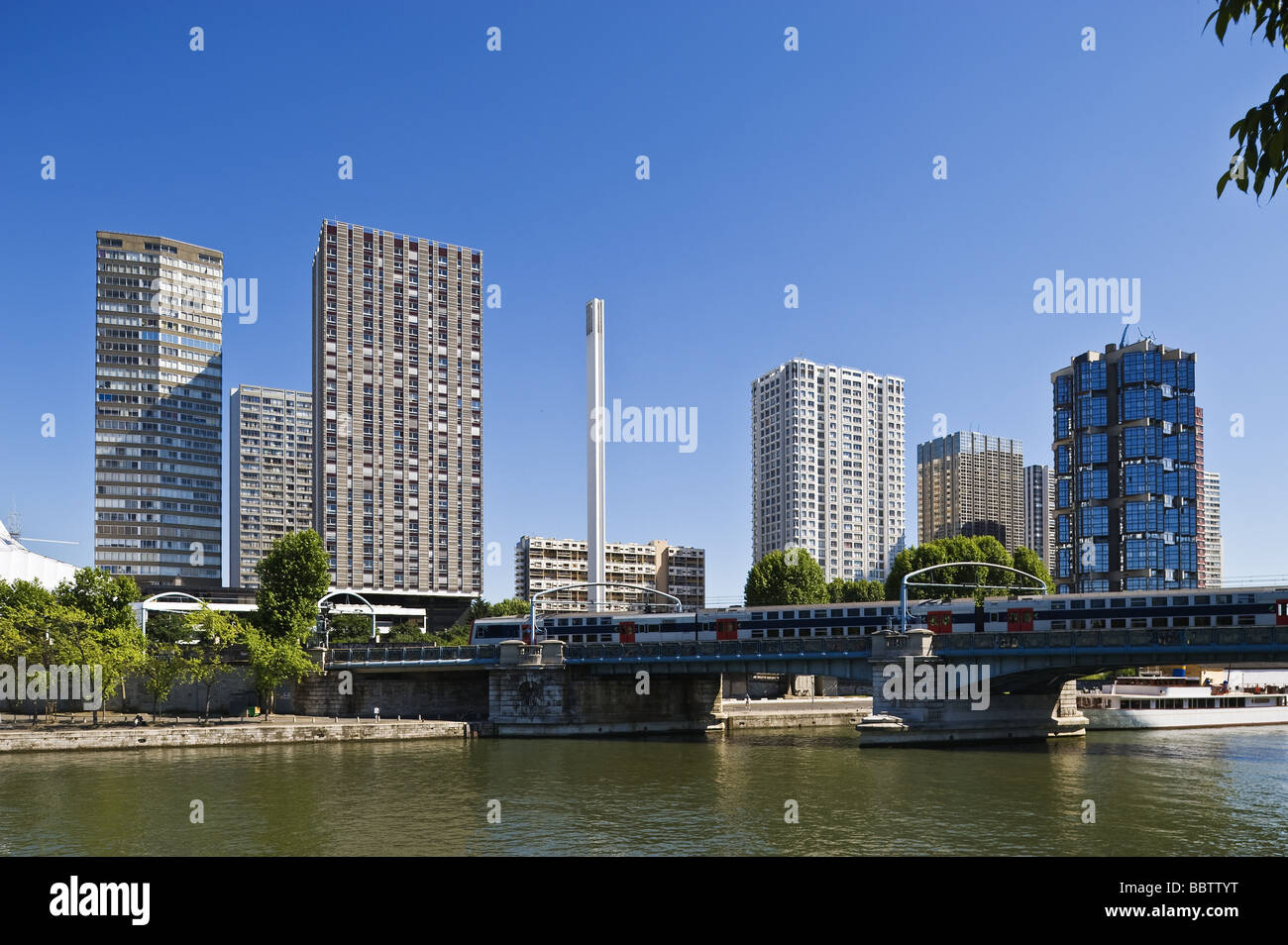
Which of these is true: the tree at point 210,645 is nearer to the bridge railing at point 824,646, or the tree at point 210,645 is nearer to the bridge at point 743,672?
the bridge at point 743,672

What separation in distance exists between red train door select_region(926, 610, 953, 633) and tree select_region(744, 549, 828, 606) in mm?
49859

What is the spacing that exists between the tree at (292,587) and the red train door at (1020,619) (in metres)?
56.9

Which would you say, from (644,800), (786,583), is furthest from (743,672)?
(786,583)

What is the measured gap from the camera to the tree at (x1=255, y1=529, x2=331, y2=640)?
94250 mm

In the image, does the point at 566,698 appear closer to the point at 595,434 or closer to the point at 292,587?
the point at 292,587

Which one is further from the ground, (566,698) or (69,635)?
(69,635)

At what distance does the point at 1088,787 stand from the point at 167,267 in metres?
188

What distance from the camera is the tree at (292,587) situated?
94.2 metres

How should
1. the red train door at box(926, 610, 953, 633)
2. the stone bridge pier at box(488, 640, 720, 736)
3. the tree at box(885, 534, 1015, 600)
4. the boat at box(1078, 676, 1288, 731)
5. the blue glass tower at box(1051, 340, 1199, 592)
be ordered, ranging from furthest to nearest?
the blue glass tower at box(1051, 340, 1199, 592)
the tree at box(885, 534, 1015, 600)
the boat at box(1078, 676, 1288, 731)
the stone bridge pier at box(488, 640, 720, 736)
the red train door at box(926, 610, 953, 633)

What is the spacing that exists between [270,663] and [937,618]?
165ft

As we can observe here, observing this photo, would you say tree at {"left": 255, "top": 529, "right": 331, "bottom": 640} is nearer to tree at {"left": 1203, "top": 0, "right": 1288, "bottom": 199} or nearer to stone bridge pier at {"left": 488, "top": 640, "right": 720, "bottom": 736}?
stone bridge pier at {"left": 488, "top": 640, "right": 720, "bottom": 736}

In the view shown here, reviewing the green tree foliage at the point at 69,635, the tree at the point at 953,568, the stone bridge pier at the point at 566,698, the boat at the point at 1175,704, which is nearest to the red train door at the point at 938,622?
the stone bridge pier at the point at 566,698

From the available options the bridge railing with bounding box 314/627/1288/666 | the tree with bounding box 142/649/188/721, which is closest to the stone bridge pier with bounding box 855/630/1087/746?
the bridge railing with bounding box 314/627/1288/666

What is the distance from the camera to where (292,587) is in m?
95.2
